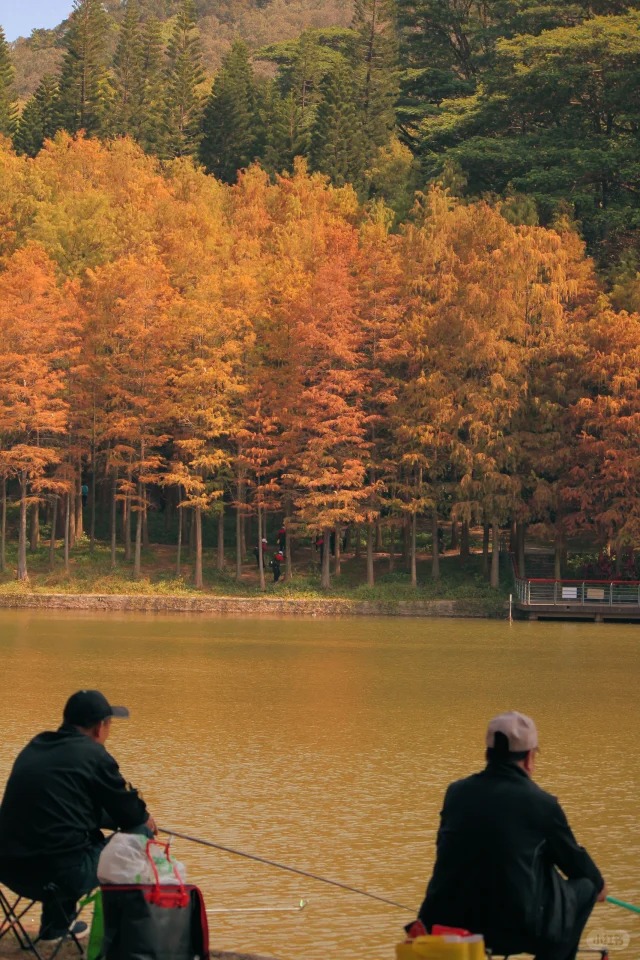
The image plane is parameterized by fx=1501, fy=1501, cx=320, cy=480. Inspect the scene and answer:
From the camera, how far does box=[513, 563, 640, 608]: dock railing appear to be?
4575 cm

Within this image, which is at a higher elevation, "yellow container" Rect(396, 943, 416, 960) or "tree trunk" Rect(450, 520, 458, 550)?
"tree trunk" Rect(450, 520, 458, 550)

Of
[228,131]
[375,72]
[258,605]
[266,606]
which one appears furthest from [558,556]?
[228,131]

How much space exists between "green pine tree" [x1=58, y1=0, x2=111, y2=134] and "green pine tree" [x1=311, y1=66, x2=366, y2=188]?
13.5 m

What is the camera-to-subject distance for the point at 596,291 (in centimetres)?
5147

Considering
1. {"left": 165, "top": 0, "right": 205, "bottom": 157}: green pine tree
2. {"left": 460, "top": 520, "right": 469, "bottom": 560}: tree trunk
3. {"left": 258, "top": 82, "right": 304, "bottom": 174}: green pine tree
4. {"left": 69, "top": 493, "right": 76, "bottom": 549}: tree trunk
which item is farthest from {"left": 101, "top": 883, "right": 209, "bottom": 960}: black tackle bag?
{"left": 165, "top": 0, "right": 205, "bottom": 157}: green pine tree

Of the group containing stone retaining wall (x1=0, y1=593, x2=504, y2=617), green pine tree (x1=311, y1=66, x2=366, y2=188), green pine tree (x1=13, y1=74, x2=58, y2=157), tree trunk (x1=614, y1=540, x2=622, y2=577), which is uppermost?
green pine tree (x1=13, y1=74, x2=58, y2=157)

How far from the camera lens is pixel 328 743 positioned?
62.4 ft

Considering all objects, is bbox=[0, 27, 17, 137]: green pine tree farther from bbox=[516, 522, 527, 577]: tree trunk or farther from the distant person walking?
bbox=[516, 522, 527, 577]: tree trunk

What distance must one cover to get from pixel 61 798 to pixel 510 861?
231cm

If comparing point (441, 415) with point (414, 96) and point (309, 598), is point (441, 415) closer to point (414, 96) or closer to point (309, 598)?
point (309, 598)

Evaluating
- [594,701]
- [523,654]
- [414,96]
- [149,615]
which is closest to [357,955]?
[594,701]

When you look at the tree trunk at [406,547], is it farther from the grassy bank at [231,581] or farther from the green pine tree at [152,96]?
the green pine tree at [152,96]

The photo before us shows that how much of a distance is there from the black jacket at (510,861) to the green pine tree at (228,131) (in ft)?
264

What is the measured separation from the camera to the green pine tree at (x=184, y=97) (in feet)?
271
